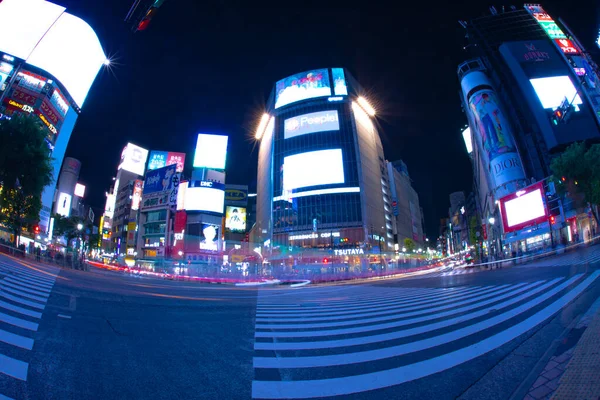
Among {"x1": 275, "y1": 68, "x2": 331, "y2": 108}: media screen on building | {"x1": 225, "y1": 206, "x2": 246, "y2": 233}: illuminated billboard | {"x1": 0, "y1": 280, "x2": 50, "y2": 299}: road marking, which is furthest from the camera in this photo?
{"x1": 225, "y1": 206, "x2": 246, "y2": 233}: illuminated billboard

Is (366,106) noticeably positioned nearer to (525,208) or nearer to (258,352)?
(525,208)

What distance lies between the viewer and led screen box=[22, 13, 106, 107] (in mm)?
48156

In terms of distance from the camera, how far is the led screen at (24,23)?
40750 millimetres

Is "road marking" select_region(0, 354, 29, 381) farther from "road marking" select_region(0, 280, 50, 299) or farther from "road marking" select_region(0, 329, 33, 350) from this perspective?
"road marking" select_region(0, 280, 50, 299)

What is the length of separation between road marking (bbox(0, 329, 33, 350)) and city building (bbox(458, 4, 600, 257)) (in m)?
49.3

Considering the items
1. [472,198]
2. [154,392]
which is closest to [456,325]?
[154,392]

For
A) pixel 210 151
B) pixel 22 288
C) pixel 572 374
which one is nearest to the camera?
pixel 572 374

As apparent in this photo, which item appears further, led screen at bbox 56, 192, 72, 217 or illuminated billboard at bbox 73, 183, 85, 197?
illuminated billboard at bbox 73, 183, 85, 197

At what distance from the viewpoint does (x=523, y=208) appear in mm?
43562

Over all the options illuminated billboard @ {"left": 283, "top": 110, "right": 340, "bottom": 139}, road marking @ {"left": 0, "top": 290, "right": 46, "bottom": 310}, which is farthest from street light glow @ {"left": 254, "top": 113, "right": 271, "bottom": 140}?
road marking @ {"left": 0, "top": 290, "right": 46, "bottom": 310}

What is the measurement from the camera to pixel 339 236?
225ft

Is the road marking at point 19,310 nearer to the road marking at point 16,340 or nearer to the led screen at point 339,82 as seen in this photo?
the road marking at point 16,340

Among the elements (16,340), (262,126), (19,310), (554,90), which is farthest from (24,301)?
(262,126)

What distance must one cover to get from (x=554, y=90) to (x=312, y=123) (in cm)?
5230
